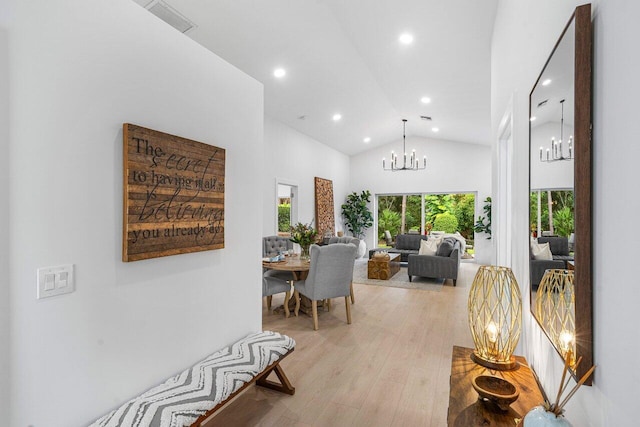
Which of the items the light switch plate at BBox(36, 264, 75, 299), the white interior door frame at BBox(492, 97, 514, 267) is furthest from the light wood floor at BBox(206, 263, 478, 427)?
the light switch plate at BBox(36, 264, 75, 299)

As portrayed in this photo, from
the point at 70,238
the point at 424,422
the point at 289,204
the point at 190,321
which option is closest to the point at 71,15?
the point at 70,238

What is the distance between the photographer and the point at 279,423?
2.19m

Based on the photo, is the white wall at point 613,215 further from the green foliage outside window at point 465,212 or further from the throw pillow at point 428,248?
the green foliage outside window at point 465,212

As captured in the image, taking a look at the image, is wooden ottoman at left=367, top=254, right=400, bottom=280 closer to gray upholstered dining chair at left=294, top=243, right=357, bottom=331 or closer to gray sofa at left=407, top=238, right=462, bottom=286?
gray sofa at left=407, top=238, right=462, bottom=286

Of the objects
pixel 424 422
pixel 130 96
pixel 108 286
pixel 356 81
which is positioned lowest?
pixel 424 422

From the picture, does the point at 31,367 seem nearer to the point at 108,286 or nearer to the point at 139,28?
the point at 108,286

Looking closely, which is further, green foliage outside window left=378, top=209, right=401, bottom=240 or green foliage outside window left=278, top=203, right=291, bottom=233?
green foliage outside window left=378, top=209, right=401, bottom=240

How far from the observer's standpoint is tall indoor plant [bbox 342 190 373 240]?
31.9ft

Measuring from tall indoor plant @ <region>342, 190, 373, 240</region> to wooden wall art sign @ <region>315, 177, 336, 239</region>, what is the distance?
30.3 inches

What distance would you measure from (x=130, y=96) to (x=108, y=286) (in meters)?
0.94

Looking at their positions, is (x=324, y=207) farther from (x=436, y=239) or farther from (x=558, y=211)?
(x=558, y=211)

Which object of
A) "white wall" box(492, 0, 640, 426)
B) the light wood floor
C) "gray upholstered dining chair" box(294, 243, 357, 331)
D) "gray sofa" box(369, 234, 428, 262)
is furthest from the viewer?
"gray sofa" box(369, 234, 428, 262)

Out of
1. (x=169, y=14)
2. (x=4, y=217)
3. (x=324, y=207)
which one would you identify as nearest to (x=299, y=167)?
(x=324, y=207)

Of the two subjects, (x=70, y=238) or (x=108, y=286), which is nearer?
(x=70, y=238)
